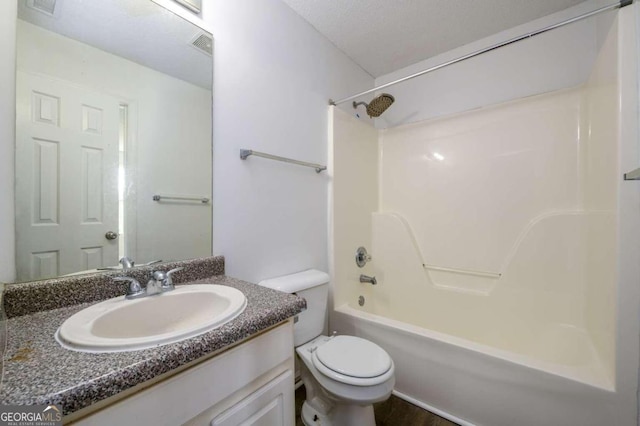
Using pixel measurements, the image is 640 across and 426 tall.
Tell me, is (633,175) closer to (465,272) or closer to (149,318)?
(465,272)

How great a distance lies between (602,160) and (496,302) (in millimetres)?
1024

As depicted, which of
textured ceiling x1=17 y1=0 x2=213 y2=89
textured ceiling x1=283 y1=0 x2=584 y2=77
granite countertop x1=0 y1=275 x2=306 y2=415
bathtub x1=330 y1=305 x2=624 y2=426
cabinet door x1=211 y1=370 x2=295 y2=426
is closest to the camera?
granite countertop x1=0 y1=275 x2=306 y2=415

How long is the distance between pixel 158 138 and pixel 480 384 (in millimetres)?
1903

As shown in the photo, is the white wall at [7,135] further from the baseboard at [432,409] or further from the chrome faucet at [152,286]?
the baseboard at [432,409]

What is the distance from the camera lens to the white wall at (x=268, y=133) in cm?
123

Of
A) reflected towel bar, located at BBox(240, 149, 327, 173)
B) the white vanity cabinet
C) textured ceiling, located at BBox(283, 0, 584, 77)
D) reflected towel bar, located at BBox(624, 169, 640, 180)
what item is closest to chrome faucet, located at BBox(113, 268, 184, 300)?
the white vanity cabinet

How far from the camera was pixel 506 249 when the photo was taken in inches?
68.4

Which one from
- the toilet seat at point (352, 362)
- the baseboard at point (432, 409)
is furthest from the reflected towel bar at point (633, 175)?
the baseboard at point (432, 409)

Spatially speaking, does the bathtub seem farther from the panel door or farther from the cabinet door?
the panel door

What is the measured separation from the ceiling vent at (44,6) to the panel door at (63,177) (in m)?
0.22

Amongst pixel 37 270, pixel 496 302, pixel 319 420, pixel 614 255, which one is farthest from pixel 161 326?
pixel 496 302

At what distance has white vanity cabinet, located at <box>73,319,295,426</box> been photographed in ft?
1.72

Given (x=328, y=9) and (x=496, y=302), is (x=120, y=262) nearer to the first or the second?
(x=328, y=9)

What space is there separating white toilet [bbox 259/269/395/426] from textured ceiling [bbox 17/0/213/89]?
1.11 m
